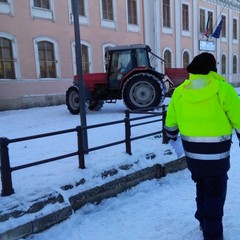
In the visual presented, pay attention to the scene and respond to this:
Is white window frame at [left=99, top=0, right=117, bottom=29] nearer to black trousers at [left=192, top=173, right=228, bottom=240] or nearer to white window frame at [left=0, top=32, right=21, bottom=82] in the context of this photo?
white window frame at [left=0, top=32, right=21, bottom=82]

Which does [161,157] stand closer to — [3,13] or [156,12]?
[3,13]

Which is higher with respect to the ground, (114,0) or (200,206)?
(114,0)

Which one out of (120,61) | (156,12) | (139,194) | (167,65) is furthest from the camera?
(167,65)

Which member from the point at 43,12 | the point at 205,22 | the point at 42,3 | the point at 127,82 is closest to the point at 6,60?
the point at 43,12

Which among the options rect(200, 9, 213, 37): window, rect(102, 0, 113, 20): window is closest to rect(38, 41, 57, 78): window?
rect(102, 0, 113, 20): window

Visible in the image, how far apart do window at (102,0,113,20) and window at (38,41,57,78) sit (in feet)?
14.3

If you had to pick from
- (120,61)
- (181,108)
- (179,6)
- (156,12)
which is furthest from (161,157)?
(179,6)

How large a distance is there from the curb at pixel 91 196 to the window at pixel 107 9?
14404 millimetres

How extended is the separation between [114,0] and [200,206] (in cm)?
1726

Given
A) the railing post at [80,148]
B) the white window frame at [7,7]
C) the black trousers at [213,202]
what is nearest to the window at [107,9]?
the white window frame at [7,7]

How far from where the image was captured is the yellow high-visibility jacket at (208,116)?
9.14 ft

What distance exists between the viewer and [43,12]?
15.0 meters

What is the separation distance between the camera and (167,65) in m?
23.7

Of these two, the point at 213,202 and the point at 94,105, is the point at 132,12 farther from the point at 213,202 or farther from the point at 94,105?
the point at 213,202
